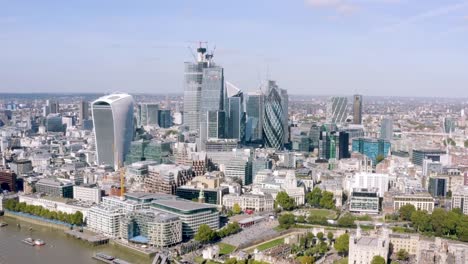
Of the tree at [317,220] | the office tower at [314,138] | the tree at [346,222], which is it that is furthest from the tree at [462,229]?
the office tower at [314,138]

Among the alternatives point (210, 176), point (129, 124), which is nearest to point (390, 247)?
point (210, 176)

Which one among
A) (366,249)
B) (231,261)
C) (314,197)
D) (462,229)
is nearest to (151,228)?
(231,261)

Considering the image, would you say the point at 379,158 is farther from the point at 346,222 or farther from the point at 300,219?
the point at 300,219

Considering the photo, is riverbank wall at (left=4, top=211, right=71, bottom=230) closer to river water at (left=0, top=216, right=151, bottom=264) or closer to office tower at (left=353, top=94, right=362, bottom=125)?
river water at (left=0, top=216, right=151, bottom=264)

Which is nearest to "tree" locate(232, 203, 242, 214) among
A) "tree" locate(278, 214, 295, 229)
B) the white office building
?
"tree" locate(278, 214, 295, 229)

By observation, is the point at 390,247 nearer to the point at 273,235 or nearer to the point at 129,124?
the point at 273,235

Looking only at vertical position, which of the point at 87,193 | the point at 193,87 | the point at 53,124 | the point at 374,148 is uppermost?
the point at 193,87
